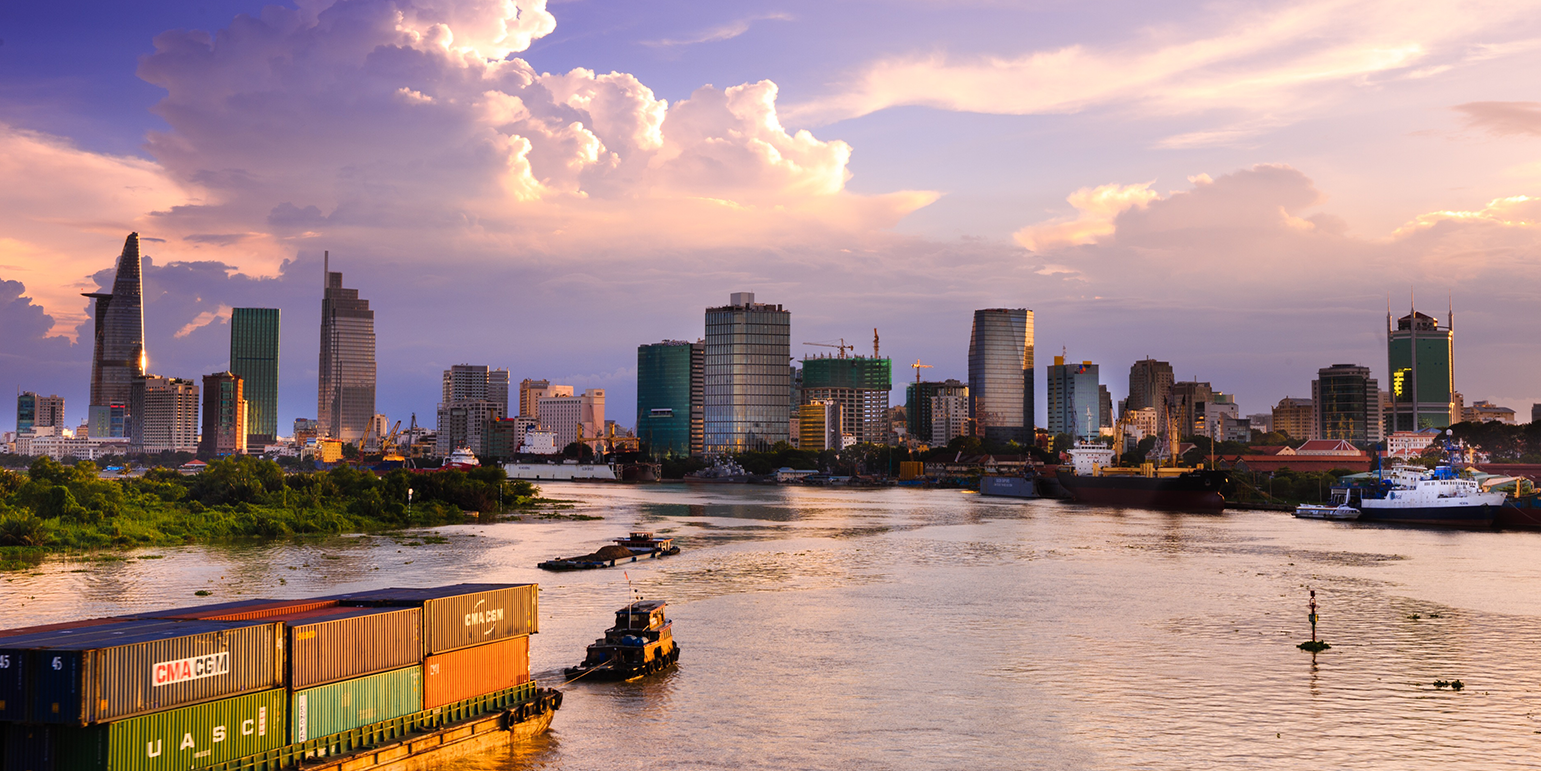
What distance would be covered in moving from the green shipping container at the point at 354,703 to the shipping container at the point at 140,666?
1.28 meters

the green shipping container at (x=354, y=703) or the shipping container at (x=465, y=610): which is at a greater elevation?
the shipping container at (x=465, y=610)

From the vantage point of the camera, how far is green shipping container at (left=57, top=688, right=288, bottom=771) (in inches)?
1021

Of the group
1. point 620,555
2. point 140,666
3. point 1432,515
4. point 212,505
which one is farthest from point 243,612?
point 1432,515

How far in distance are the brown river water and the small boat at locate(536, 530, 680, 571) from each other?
2.35 meters

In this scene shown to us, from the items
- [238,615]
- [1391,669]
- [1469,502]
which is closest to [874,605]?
[1391,669]

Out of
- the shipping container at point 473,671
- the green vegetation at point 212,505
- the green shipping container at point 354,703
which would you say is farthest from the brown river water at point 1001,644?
the green vegetation at point 212,505

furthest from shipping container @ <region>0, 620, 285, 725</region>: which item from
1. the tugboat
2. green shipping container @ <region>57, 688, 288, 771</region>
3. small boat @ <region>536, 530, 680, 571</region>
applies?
small boat @ <region>536, 530, 680, 571</region>

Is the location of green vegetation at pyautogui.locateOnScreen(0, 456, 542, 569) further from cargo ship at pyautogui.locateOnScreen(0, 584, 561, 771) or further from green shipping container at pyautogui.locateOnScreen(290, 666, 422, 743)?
green shipping container at pyautogui.locateOnScreen(290, 666, 422, 743)

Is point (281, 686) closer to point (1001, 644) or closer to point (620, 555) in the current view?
point (1001, 644)

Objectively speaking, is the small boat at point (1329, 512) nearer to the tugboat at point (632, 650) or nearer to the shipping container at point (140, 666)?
the tugboat at point (632, 650)

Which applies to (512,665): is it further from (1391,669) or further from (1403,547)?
(1403,547)

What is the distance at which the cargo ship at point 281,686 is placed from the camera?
25891mm

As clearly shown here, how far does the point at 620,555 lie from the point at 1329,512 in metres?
120

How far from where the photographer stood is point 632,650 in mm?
49406
